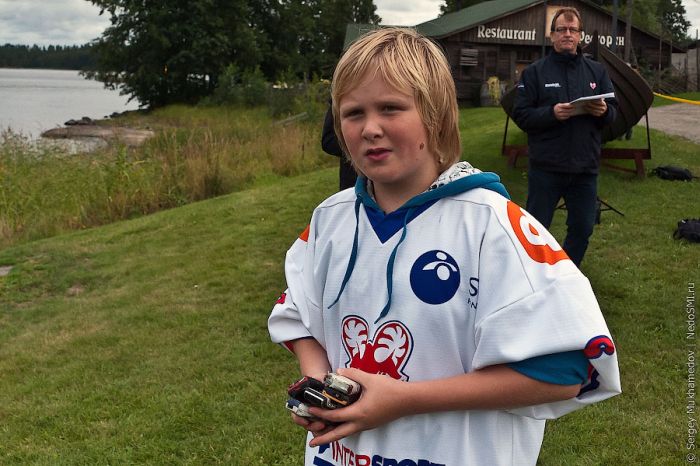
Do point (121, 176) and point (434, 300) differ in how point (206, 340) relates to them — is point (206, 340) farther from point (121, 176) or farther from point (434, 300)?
point (121, 176)

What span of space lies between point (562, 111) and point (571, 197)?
665mm

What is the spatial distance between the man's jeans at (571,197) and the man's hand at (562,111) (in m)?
0.42

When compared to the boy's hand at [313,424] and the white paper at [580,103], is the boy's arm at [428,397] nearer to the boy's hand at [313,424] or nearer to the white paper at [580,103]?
the boy's hand at [313,424]

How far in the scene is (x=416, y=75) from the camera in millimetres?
1471

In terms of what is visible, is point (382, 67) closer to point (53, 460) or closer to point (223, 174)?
point (53, 460)

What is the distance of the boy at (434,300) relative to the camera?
1347mm

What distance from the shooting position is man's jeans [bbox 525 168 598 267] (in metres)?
5.32

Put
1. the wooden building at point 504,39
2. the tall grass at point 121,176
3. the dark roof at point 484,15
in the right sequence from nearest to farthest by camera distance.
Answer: the tall grass at point 121,176
the dark roof at point 484,15
the wooden building at point 504,39

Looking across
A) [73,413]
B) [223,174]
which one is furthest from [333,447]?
[223,174]

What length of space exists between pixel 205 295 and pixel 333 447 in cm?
539

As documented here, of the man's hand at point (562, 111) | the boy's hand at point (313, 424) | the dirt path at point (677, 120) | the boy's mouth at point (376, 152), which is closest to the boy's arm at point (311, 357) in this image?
the boy's hand at point (313, 424)

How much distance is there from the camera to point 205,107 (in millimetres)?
38188

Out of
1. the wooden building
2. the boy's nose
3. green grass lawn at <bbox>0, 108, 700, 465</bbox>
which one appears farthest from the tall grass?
the wooden building

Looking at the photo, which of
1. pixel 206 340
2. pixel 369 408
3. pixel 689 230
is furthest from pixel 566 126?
pixel 369 408
